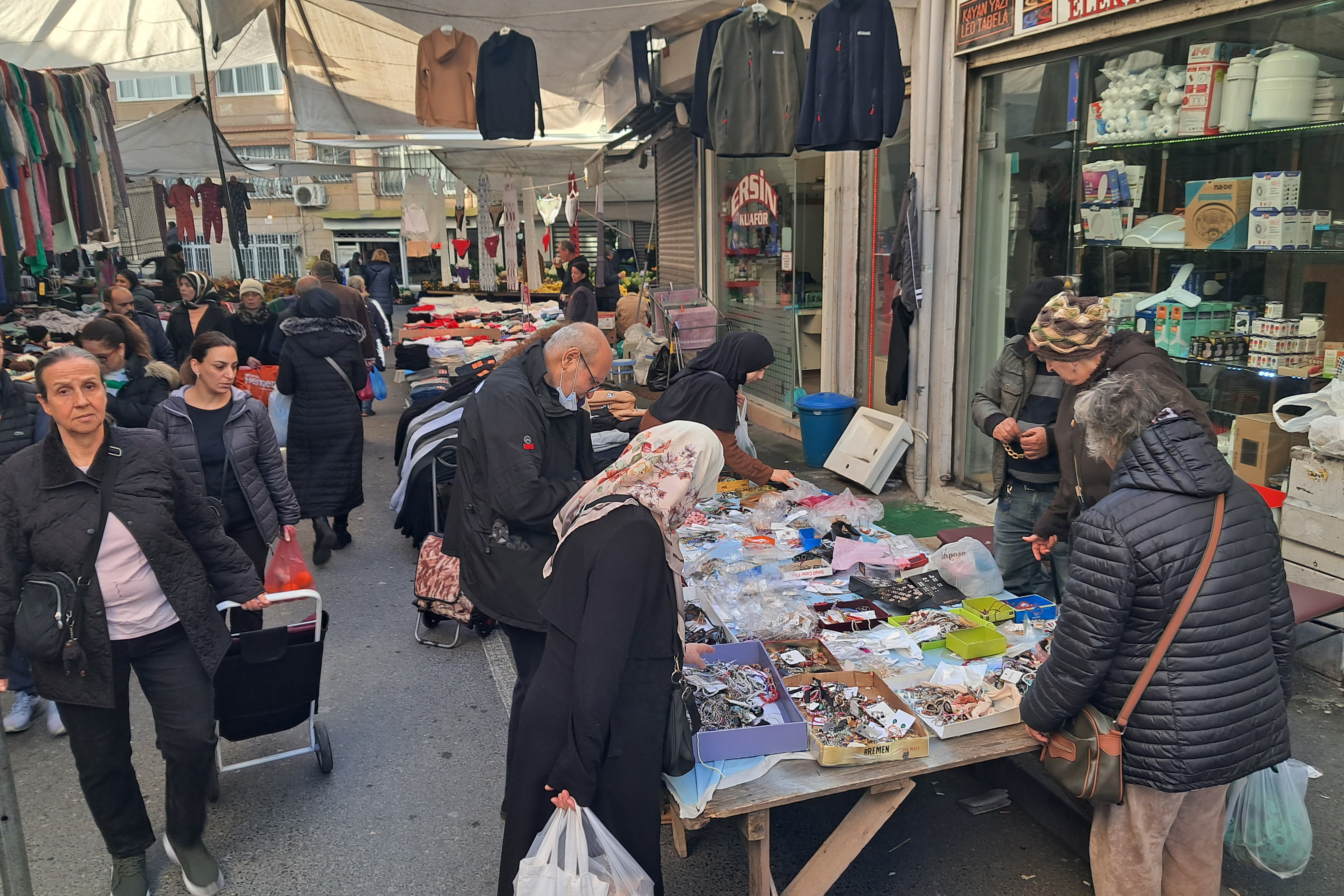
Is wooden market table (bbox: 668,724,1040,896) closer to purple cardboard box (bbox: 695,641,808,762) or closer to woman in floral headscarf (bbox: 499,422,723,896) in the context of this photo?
purple cardboard box (bbox: 695,641,808,762)

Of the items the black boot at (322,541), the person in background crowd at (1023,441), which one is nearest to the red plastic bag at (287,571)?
the black boot at (322,541)

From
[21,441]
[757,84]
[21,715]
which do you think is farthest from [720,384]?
[21,715]

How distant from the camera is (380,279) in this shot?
16.7 meters

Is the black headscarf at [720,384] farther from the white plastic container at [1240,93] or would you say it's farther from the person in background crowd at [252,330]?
the person in background crowd at [252,330]

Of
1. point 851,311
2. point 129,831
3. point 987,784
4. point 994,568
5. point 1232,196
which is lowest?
point 987,784

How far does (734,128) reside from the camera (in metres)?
7.22

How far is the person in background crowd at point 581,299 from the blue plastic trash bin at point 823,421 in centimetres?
373

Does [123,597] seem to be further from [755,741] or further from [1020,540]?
[1020,540]

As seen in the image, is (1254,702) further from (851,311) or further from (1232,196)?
(851,311)

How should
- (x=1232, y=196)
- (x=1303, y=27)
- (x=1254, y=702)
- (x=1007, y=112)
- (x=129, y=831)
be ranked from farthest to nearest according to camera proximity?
(x=1007, y=112), (x=1232, y=196), (x=1303, y=27), (x=129, y=831), (x=1254, y=702)

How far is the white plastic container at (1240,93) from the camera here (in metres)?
5.30

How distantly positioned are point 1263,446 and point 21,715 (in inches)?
263

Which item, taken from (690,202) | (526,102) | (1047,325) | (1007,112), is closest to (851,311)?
(1007,112)

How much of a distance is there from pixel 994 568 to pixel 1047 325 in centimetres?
129
